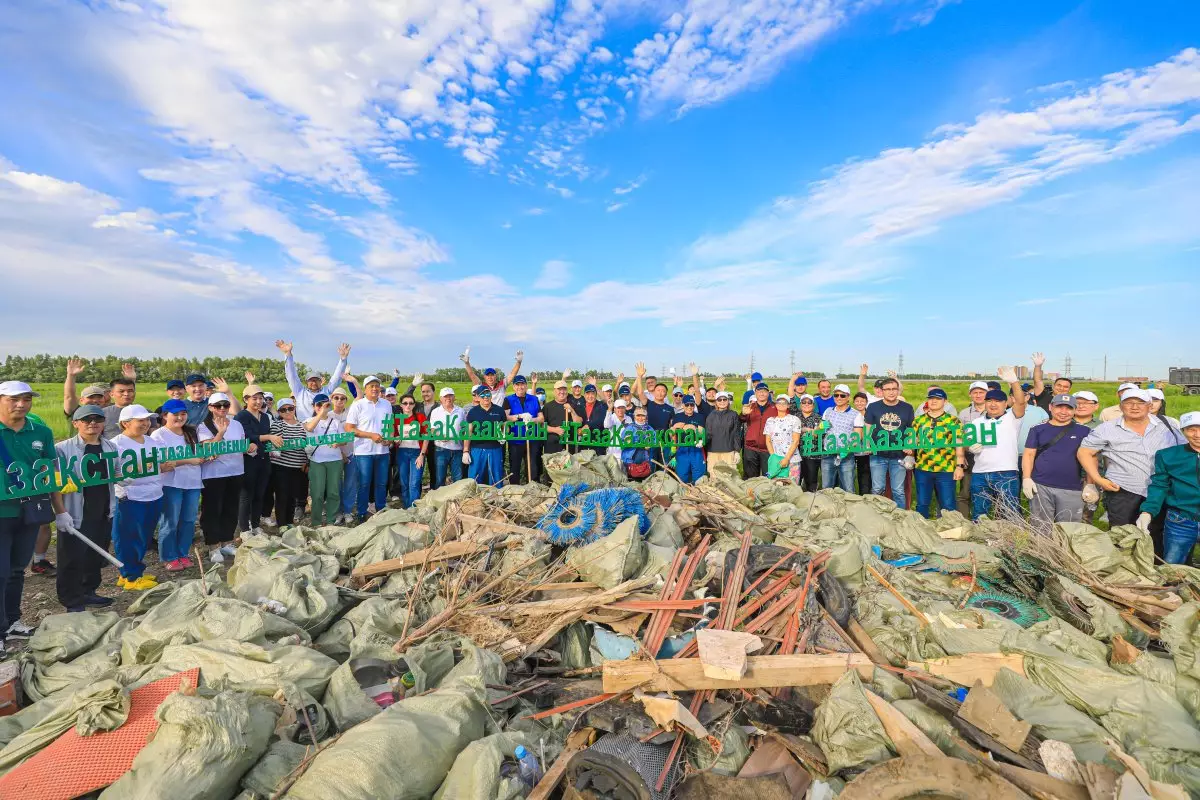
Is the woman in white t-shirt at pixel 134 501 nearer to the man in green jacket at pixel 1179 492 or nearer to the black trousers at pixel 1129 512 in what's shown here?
the black trousers at pixel 1129 512

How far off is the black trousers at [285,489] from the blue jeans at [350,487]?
28.1 inches

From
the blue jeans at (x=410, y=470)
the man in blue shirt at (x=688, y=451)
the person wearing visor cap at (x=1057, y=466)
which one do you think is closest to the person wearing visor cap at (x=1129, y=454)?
the person wearing visor cap at (x=1057, y=466)

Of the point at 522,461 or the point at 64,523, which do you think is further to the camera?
the point at 522,461

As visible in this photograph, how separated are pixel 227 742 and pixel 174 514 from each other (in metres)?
5.52

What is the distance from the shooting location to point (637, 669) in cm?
363

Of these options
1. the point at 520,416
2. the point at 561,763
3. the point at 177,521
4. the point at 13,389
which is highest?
the point at 13,389

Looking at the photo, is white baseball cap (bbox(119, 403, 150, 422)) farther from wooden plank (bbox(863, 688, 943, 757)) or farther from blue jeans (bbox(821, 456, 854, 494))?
blue jeans (bbox(821, 456, 854, 494))

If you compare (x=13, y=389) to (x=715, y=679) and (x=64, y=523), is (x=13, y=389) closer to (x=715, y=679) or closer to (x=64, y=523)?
(x=64, y=523)

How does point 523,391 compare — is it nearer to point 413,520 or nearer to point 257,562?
point 413,520

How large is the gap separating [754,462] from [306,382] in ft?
26.7

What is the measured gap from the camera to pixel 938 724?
3.23m

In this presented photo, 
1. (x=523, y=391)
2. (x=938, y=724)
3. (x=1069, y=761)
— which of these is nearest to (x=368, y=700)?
(x=938, y=724)

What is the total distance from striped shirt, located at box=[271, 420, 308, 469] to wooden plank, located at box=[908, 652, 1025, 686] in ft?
27.9

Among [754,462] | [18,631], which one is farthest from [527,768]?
[754,462]
